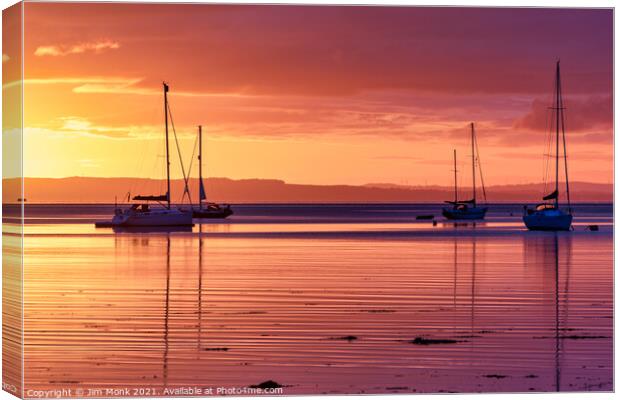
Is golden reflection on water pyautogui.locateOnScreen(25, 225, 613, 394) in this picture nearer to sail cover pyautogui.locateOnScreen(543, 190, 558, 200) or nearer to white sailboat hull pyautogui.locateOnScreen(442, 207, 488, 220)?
sail cover pyautogui.locateOnScreen(543, 190, 558, 200)

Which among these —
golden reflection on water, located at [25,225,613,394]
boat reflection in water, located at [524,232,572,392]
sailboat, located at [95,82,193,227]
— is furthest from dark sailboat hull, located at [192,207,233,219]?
golden reflection on water, located at [25,225,613,394]

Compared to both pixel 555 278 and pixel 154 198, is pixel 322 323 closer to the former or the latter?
pixel 555 278

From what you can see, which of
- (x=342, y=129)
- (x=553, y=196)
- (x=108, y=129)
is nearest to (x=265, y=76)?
(x=108, y=129)

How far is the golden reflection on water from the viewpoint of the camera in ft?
39.8

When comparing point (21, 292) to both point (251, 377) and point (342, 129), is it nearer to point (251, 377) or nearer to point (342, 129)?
point (251, 377)

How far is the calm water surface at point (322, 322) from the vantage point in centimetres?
1212

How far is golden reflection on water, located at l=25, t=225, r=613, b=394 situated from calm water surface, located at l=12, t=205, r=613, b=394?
29 millimetres

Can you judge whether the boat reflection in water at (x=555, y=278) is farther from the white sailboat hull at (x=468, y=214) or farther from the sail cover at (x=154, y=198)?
the white sailboat hull at (x=468, y=214)

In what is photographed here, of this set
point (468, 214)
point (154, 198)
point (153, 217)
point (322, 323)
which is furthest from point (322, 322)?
point (468, 214)

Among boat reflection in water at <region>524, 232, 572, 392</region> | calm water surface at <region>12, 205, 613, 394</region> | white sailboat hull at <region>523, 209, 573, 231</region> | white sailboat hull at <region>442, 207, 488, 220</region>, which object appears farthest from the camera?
white sailboat hull at <region>442, 207, 488, 220</region>

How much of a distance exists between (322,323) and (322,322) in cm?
10

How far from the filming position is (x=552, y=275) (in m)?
23.6

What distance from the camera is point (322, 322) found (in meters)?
15.8

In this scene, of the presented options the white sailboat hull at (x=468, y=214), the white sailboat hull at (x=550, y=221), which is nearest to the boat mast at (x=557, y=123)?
the white sailboat hull at (x=550, y=221)
